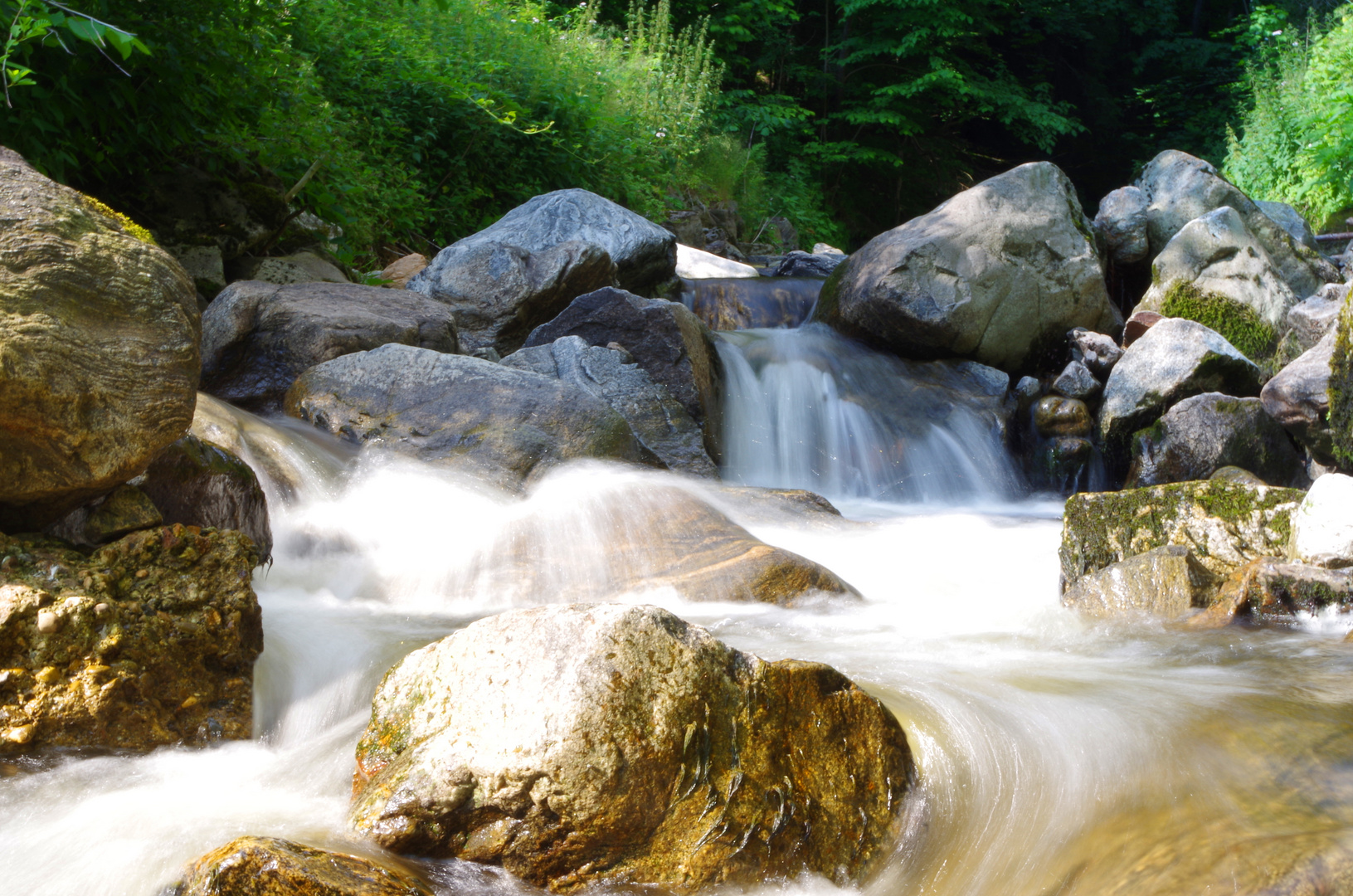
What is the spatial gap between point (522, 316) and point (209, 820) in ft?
18.7

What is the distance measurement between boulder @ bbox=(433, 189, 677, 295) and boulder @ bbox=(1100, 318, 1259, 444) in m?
3.99

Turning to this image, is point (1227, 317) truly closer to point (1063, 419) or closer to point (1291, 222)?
point (1063, 419)

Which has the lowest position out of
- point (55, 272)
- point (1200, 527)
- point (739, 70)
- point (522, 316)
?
point (1200, 527)

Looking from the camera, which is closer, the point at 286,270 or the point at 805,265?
the point at 286,270

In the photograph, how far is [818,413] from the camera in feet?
26.2

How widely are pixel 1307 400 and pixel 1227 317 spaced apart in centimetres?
309

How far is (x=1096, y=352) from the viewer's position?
831cm

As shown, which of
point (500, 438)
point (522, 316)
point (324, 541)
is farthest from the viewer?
point (522, 316)

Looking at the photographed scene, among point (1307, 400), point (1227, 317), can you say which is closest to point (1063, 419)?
point (1307, 400)

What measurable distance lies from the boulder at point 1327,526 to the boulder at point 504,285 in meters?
5.14

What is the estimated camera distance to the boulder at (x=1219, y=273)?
8953 millimetres

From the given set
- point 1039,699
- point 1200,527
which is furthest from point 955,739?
point 1200,527

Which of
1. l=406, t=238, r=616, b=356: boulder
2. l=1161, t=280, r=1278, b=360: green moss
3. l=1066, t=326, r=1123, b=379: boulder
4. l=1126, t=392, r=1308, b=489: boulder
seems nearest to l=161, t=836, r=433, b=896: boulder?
l=406, t=238, r=616, b=356: boulder

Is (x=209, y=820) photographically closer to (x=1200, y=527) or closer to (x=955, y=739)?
(x=955, y=739)
